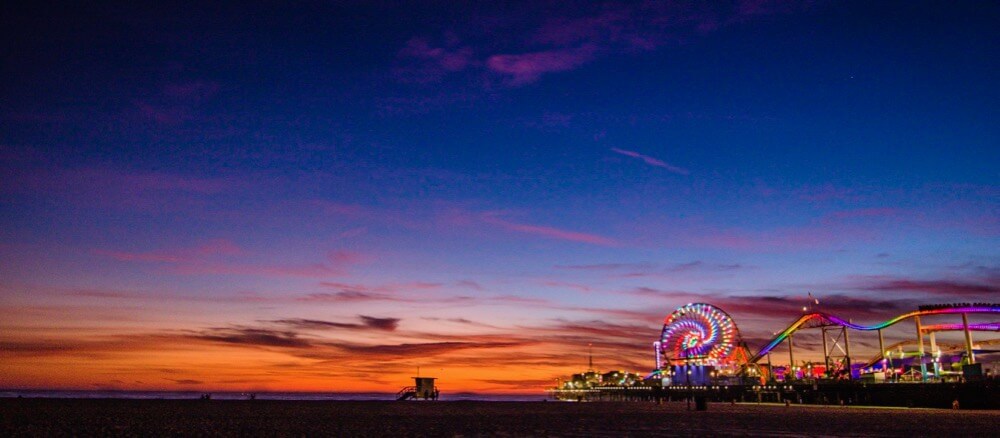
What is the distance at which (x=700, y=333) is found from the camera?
5172 inches

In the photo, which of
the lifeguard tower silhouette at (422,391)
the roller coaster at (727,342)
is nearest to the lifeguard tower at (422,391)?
the lifeguard tower silhouette at (422,391)

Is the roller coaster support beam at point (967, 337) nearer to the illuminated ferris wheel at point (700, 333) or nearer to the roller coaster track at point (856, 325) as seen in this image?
the roller coaster track at point (856, 325)

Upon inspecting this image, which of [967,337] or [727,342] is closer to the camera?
[967,337]

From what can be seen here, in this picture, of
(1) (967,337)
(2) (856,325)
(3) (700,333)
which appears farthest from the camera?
(3) (700,333)

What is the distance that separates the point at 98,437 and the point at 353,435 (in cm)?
839

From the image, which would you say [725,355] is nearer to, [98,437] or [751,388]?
[751,388]

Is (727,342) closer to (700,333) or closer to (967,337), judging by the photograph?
(700,333)

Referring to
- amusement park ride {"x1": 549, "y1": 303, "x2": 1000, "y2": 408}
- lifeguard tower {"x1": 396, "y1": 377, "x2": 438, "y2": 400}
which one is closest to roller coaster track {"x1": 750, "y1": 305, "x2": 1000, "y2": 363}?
amusement park ride {"x1": 549, "y1": 303, "x2": 1000, "y2": 408}

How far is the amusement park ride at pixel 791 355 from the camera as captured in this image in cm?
9006

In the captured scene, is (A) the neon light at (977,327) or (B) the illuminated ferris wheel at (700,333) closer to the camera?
(A) the neon light at (977,327)

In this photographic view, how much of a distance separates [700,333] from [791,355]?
1736 cm

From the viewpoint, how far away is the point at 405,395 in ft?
351

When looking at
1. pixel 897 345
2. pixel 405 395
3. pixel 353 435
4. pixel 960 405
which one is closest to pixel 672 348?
pixel 897 345

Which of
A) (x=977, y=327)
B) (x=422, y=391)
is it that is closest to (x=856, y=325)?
(x=977, y=327)
